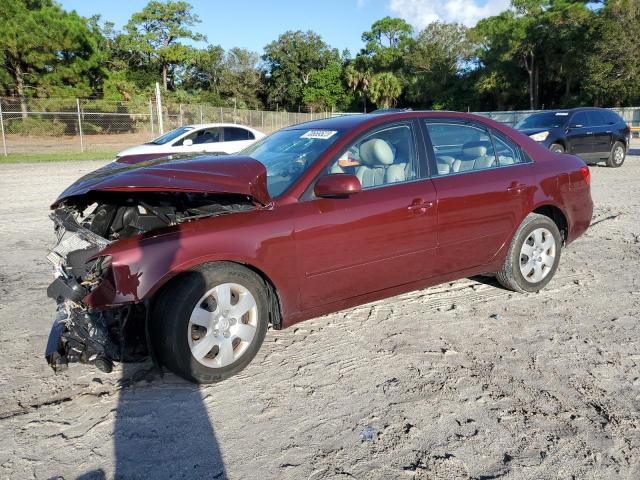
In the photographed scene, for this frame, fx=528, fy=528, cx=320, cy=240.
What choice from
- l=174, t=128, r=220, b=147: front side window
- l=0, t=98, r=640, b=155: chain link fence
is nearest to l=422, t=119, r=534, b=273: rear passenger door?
l=174, t=128, r=220, b=147: front side window

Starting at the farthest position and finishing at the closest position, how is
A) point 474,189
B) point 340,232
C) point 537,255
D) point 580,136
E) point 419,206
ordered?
point 580,136, point 537,255, point 474,189, point 419,206, point 340,232

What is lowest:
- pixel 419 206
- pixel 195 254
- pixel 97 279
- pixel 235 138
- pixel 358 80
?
pixel 97 279

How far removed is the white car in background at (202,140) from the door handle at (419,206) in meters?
10.5

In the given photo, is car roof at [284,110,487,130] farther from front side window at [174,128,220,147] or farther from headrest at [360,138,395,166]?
front side window at [174,128,220,147]

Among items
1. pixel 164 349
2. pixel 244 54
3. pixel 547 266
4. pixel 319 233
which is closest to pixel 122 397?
pixel 164 349

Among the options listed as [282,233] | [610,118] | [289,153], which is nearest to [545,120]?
[610,118]

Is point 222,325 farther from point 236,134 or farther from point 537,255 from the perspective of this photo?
point 236,134

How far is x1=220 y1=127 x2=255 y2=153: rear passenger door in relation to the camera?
48.3 feet

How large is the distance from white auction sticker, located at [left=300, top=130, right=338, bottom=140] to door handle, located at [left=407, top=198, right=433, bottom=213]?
821mm

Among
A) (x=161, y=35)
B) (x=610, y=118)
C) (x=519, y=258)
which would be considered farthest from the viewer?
(x=161, y=35)

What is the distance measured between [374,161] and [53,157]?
67.5ft

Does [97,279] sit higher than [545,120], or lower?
lower

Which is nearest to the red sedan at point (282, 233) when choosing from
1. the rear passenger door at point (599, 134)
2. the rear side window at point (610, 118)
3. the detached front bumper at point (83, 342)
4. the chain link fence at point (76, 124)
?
the detached front bumper at point (83, 342)

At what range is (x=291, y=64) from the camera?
73.9 m
